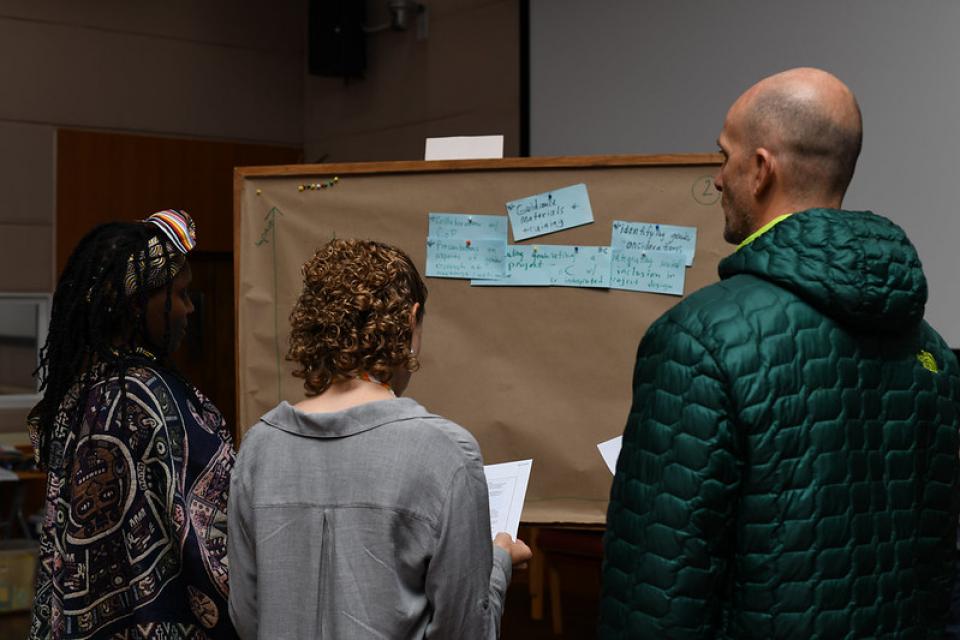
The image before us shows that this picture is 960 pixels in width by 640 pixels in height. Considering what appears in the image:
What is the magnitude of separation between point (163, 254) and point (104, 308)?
13 centimetres

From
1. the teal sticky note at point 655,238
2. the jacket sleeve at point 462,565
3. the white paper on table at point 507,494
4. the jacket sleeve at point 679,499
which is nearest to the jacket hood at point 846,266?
the jacket sleeve at point 679,499

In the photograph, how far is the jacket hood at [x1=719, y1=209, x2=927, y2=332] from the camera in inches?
42.5

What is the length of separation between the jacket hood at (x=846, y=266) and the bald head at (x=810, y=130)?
2.6 inches

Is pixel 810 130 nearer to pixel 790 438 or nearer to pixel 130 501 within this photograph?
pixel 790 438

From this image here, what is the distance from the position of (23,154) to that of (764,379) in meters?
5.09

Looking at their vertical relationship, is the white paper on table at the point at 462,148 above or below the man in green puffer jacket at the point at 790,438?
above

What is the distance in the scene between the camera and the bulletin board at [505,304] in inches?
92.4

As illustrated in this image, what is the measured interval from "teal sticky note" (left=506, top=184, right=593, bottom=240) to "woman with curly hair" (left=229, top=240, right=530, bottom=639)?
1035mm

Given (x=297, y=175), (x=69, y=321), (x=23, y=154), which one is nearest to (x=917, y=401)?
(x=69, y=321)

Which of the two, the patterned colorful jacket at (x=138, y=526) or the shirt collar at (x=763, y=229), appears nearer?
the shirt collar at (x=763, y=229)

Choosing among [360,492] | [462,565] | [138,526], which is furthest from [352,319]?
[138,526]

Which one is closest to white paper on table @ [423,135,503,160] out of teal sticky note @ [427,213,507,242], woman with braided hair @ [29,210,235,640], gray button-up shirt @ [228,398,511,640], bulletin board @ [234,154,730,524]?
bulletin board @ [234,154,730,524]

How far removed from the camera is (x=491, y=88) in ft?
16.7

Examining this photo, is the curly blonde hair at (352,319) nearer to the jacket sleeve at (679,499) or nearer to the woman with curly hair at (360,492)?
the woman with curly hair at (360,492)
